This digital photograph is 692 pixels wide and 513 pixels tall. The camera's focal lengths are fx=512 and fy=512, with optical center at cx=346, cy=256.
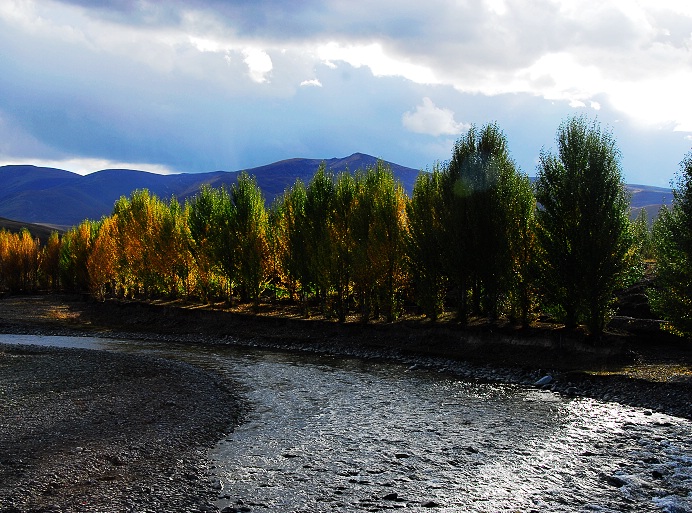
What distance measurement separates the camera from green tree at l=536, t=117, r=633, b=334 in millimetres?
32156

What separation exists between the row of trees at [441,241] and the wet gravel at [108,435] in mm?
19775

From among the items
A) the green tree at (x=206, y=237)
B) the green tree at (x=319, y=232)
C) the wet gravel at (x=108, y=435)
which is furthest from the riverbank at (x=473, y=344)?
the wet gravel at (x=108, y=435)

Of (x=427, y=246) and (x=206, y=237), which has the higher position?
(x=206, y=237)

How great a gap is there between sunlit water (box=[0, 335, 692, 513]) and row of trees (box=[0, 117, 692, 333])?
11.0 meters

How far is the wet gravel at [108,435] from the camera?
12594 millimetres

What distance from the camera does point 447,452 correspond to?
1645cm

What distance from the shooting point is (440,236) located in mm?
39562

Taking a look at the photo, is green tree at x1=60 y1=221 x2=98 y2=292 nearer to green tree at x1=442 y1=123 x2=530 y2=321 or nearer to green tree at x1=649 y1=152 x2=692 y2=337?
green tree at x1=442 y1=123 x2=530 y2=321

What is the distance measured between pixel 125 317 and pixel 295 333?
2805 cm

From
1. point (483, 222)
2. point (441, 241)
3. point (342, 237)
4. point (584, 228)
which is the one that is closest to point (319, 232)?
point (342, 237)

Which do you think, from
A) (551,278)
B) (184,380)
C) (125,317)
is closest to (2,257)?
(125,317)

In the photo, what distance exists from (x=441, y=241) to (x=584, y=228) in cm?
1037

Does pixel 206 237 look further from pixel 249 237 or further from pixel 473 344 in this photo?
pixel 473 344

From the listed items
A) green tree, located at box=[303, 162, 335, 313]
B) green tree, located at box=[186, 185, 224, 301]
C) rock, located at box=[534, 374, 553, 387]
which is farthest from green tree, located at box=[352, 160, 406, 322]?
green tree, located at box=[186, 185, 224, 301]
